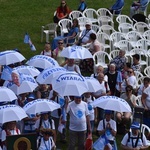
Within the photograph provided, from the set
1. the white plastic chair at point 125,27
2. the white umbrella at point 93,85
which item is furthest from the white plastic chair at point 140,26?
the white umbrella at point 93,85

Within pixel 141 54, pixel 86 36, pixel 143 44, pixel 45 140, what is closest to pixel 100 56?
pixel 86 36

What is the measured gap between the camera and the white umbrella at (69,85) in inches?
584

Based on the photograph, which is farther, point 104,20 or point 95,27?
point 104,20

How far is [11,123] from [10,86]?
225cm

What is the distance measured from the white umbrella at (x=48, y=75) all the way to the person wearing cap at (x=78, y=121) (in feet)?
3.20

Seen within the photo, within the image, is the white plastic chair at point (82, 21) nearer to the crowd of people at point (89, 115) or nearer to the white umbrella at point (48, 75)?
the crowd of people at point (89, 115)

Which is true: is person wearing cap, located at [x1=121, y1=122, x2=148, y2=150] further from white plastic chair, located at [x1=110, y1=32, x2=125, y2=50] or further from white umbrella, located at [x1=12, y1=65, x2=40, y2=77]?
white plastic chair, located at [x1=110, y1=32, x2=125, y2=50]

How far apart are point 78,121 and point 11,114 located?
1957 mm

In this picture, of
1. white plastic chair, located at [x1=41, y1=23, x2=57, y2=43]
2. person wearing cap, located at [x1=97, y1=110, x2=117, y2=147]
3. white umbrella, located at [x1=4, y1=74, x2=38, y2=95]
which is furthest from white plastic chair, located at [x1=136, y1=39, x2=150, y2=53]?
person wearing cap, located at [x1=97, y1=110, x2=117, y2=147]

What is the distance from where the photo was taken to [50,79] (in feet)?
52.3

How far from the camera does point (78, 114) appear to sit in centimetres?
1522

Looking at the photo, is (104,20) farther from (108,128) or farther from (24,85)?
(108,128)

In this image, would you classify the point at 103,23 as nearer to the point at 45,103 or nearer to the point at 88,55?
the point at 88,55

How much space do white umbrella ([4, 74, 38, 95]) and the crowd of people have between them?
198 mm
